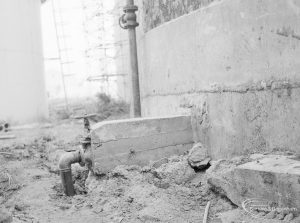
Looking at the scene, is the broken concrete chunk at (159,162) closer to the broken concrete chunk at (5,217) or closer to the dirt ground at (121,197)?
the dirt ground at (121,197)

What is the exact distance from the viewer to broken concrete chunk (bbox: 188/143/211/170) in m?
4.21

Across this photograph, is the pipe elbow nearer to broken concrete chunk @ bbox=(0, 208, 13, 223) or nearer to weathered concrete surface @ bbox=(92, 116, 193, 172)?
weathered concrete surface @ bbox=(92, 116, 193, 172)

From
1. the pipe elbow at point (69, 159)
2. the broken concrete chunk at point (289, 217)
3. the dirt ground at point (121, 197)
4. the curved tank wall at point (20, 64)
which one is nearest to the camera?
the broken concrete chunk at point (289, 217)

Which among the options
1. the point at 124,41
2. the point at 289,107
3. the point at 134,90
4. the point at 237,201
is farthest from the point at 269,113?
the point at 124,41

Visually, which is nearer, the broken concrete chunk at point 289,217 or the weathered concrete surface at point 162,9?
the broken concrete chunk at point 289,217

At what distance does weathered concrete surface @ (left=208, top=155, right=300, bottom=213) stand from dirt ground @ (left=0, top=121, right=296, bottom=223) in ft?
0.58

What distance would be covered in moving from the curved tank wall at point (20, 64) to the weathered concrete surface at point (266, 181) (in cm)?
955

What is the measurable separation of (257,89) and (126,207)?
172 cm

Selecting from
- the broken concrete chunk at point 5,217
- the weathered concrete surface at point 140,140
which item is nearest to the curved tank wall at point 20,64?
the weathered concrete surface at point 140,140

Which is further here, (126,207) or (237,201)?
(126,207)

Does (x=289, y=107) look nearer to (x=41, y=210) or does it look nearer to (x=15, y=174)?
(x=41, y=210)

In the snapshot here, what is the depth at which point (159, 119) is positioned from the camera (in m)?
4.39

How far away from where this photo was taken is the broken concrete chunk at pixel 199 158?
4.21 metres

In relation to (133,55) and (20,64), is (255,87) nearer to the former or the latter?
(133,55)
